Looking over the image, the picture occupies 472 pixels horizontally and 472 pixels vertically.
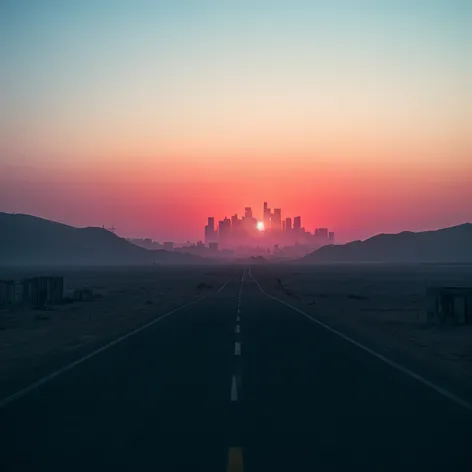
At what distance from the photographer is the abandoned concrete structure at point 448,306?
3164cm

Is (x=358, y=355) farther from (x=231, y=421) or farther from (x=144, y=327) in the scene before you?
(x=144, y=327)

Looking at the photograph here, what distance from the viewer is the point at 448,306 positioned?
31.9 meters

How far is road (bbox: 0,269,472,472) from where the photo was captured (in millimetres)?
8695

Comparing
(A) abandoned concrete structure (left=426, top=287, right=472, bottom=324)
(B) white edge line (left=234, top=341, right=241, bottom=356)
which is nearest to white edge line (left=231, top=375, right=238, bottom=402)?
(B) white edge line (left=234, top=341, right=241, bottom=356)

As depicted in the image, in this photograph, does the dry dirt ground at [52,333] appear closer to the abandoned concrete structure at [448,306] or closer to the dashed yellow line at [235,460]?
the dashed yellow line at [235,460]

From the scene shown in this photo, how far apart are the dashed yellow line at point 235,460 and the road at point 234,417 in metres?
0.02

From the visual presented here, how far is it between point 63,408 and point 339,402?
4.31 m

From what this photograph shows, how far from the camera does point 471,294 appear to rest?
32.0 m

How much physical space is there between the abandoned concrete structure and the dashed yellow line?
2400 centimetres

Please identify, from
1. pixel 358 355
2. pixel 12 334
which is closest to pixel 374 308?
pixel 12 334

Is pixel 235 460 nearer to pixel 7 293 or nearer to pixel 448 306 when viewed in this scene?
pixel 448 306

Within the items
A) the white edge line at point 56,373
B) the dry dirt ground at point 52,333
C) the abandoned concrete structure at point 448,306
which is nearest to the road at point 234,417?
the white edge line at point 56,373

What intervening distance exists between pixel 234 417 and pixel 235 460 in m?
2.54

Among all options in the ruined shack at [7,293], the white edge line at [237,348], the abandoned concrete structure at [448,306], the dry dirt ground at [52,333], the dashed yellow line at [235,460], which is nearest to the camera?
the dashed yellow line at [235,460]
